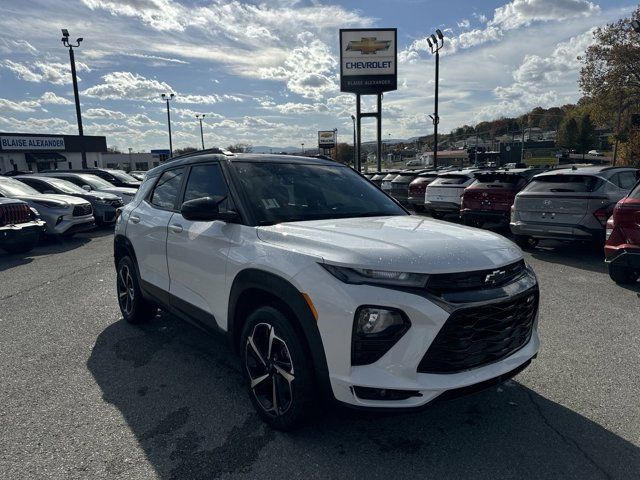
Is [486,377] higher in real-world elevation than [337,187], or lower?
lower

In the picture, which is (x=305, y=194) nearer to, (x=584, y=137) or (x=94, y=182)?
(x=94, y=182)

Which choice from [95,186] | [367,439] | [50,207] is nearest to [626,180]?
[367,439]

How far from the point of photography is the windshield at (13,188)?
1091 cm

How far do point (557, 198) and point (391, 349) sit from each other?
7149mm

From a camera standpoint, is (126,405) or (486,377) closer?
(486,377)

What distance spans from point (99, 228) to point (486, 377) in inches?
567

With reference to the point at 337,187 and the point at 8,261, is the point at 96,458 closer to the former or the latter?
the point at 337,187

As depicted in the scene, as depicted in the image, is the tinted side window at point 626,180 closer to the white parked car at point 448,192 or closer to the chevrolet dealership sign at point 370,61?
the white parked car at point 448,192

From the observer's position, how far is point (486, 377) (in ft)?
8.10

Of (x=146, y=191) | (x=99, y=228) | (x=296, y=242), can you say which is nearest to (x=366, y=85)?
(x=99, y=228)

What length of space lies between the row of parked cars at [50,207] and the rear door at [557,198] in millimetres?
10055

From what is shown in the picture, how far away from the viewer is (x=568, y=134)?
9438 centimetres

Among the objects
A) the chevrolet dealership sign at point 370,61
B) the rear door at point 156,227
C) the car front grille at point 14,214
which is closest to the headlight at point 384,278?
the rear door at point 156,227

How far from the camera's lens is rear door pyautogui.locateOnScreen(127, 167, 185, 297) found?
4113 mm
